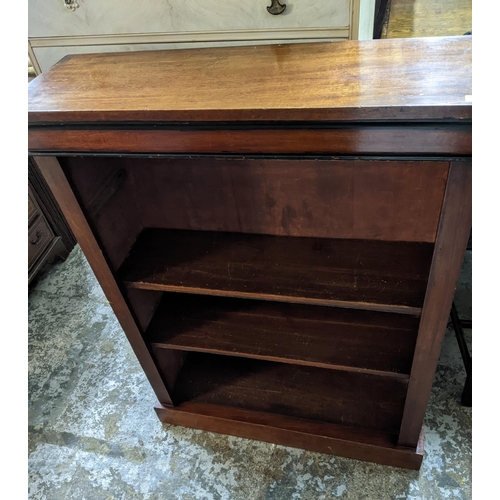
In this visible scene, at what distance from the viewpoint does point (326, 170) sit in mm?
1072

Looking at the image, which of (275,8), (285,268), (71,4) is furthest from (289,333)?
(71,4)

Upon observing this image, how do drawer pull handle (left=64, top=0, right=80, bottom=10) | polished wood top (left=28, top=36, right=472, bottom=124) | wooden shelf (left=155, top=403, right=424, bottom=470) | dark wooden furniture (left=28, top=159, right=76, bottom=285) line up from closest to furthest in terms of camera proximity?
polished wood top (left=28, top=36, right=472, bottom=124) < wooden shelf (left=155, top=403, right=424, bottom=470) < drawer pull handle (left=64, top=0, right=80, bottom=10) < dark wooden furniture (left=28, top=159, right=76, bottom=285)

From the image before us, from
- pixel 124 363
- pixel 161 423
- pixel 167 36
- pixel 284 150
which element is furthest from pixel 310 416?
pixel 167 36

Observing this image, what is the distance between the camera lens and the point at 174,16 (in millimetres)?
1521

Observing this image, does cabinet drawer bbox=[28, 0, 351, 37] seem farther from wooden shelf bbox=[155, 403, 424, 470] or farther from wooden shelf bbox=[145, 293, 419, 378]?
wooden shelf bbox=[155, 403, 424, 470]

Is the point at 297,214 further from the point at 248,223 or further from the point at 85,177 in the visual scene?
the point at 85,177

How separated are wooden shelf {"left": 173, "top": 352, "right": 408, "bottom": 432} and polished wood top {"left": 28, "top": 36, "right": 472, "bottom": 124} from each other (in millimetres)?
1040

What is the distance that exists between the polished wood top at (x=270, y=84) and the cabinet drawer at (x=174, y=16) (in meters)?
0.57

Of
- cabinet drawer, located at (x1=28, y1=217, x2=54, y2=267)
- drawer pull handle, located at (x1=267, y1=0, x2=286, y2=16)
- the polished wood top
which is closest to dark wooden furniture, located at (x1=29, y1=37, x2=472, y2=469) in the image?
the polished wood top

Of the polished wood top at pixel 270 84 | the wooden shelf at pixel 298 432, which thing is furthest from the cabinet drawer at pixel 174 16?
the wooden shelf at pixel 298 432

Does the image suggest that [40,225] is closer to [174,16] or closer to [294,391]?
[174,16]

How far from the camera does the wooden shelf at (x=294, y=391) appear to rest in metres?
1.45

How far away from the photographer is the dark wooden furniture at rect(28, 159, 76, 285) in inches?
81.2

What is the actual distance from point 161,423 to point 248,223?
85cm
